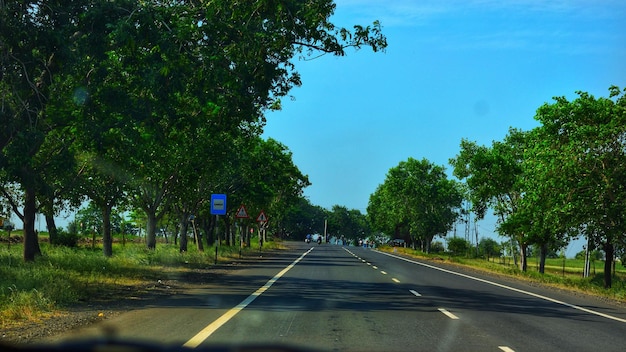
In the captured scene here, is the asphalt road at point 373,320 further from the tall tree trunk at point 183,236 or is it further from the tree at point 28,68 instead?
the tall tree trunk at point 183,236

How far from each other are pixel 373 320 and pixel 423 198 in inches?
3156

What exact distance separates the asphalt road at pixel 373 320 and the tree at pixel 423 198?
7133 centimetres

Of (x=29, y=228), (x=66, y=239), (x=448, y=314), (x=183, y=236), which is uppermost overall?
(x=29, y=228)

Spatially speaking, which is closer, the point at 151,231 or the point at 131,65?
the point at 131,65

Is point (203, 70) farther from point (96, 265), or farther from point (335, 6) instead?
point (96, 265)

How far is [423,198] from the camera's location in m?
90.8

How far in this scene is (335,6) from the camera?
16.4m

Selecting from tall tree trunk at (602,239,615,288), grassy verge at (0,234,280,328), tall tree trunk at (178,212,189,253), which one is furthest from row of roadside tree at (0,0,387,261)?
tall tree trunk at (602,239,615,288)

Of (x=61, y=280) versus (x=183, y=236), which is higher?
(x=61, y=280)

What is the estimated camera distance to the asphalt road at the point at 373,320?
9383 millimetres

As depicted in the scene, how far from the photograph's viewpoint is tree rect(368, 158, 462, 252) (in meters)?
90.2

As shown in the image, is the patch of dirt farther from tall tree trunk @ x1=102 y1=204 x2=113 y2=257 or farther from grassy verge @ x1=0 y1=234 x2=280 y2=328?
tall tree trunk @ x1=102 y1=204 x2=113 y2=257

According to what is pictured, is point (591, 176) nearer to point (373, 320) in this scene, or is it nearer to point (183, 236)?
Answer: point (373, 320)

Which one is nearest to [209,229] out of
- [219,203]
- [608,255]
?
[219,203]
